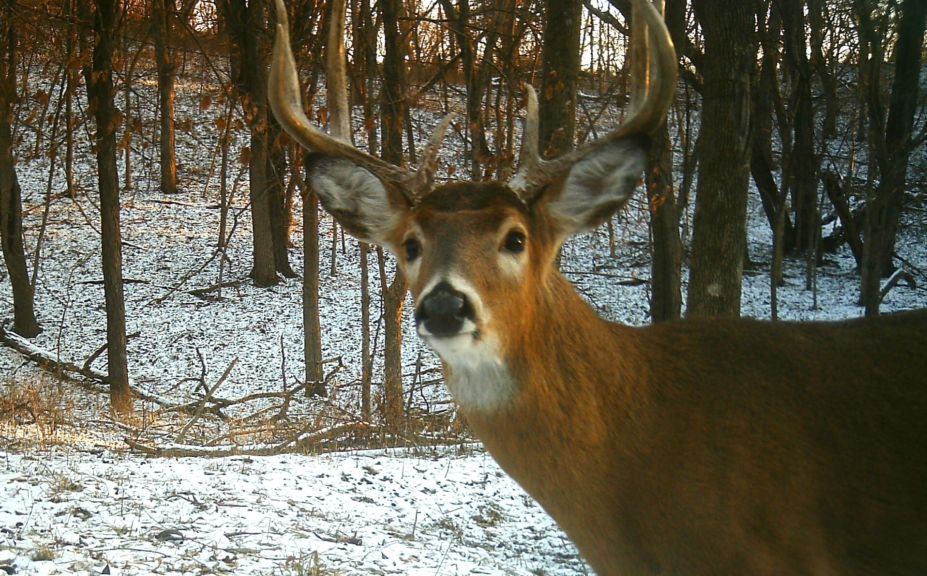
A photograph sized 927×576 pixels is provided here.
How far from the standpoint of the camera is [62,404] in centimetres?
1388

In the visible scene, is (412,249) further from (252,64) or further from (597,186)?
(252,64)

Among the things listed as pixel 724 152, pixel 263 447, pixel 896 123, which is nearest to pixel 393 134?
pixel 263 447

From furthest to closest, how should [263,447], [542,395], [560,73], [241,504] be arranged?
A: [560,73] < [263,447] < [241,504] < [542,395]

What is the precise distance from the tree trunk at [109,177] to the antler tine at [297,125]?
27.1ft

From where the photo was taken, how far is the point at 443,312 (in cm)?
362

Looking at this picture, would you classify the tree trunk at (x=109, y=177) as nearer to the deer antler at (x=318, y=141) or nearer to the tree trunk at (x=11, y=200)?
the tree trunk at (x=11, y=200)

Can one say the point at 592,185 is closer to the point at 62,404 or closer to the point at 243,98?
the point at 243,98

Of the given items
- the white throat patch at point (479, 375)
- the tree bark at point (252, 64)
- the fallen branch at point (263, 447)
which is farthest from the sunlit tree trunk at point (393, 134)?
the white throat patch at point (479, 375)

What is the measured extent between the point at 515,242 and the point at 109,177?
35.8ft

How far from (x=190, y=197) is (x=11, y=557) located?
27431 millimetres

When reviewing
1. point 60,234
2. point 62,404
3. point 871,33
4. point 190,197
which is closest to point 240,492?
point 62,404

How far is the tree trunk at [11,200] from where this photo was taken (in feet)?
47.0

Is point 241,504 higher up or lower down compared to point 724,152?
lower down

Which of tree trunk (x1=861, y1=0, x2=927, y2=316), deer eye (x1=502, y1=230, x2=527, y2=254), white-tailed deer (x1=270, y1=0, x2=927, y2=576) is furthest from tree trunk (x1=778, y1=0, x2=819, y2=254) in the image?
deer eye (x1=502, y1=230, x2=527, y2=254)
